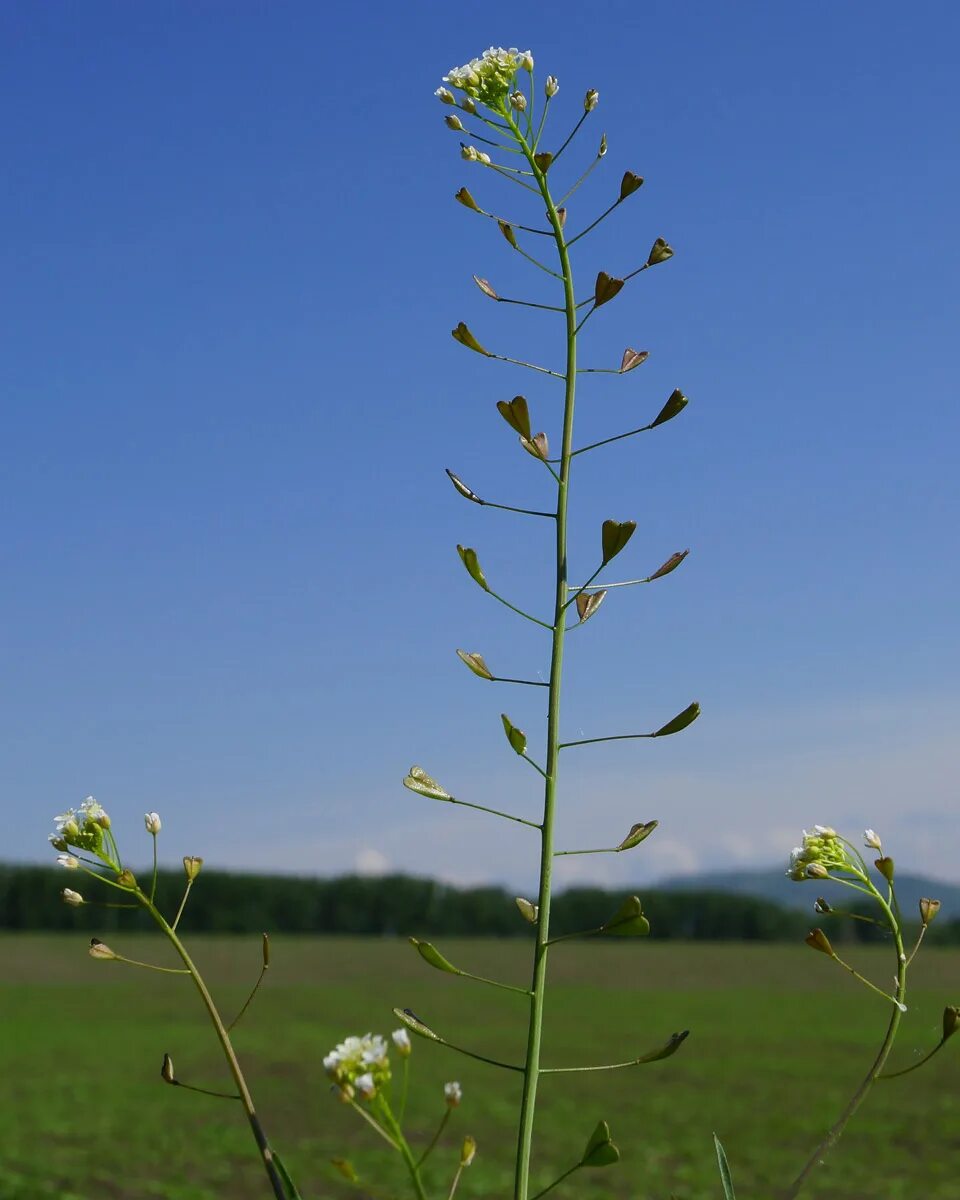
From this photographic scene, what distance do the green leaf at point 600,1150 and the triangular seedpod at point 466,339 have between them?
724 mm

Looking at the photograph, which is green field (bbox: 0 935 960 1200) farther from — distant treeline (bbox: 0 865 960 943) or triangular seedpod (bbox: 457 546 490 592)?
triangular seedpod (bbox: 457 546 490 592)

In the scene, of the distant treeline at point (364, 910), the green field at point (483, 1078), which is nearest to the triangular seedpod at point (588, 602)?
the green field at point (483, 1078)

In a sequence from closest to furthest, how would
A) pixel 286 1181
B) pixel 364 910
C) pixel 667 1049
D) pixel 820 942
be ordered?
pixel 286 1181 → pixel 667 1049 → pixel 820 942 → pixel 364 910

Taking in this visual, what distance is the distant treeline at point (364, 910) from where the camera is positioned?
31.5 metres

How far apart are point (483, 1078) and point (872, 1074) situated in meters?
15.4

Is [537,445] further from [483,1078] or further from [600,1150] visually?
[483,1078]

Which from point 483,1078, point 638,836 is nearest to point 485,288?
point 638,836

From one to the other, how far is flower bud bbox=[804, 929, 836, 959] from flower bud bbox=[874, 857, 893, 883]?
0.08 meters

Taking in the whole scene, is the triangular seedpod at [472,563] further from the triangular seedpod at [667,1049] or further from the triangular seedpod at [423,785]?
the triangular seedpod at [667,1049]

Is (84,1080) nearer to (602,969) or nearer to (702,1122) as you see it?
(702,1122)

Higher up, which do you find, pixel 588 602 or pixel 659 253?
pixel 659 253

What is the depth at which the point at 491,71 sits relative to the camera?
1257 millimetres

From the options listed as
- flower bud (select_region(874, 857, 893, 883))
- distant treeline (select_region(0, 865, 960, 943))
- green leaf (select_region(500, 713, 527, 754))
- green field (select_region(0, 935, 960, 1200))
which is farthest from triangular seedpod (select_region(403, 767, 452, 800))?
distant treeline (select_region(0, 865, 960, 943))

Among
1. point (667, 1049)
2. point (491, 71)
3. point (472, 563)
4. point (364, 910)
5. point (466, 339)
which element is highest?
point (491, 71)
